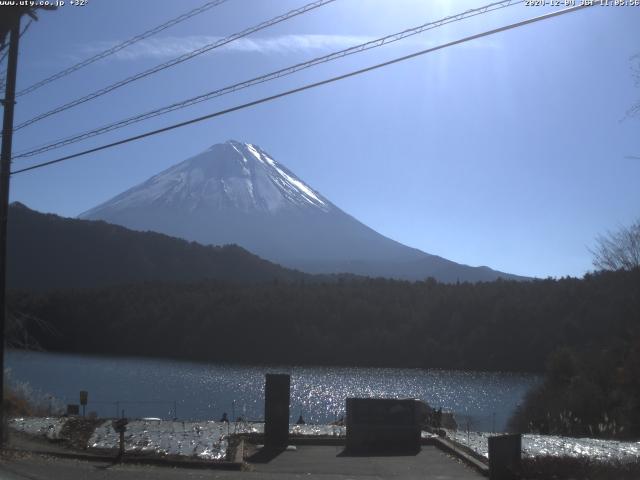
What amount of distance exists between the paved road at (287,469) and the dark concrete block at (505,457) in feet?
2.41

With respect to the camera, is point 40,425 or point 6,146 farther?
point 40,425

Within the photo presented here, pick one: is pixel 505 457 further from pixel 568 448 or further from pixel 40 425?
pixel 40 425

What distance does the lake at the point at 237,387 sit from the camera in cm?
4316

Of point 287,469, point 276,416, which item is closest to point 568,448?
point 287,469

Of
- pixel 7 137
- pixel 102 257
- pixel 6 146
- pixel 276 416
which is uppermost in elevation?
pixel 102 257

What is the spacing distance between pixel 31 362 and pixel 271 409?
185 feet

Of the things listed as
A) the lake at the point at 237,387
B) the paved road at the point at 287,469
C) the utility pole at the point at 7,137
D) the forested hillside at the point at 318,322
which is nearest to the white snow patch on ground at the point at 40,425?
the utility pole at the point at 7,137

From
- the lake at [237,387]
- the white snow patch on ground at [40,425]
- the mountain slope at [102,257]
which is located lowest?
the lake at [237,387]

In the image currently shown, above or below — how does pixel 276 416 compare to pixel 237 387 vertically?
above

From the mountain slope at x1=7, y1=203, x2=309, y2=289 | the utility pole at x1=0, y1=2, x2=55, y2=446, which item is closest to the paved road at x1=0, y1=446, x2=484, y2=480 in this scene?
the utility pole at x1=0, y1=2, x2=55, y2=446

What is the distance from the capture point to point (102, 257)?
4774 inches

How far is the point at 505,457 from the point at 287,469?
372cm

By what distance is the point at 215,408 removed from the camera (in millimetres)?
44562

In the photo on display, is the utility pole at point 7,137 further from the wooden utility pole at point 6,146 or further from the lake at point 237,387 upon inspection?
the lake at point 237,387
